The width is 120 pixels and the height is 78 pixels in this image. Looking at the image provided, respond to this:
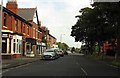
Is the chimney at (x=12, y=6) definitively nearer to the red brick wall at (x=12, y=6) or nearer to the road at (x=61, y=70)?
the red brick wall at (x=12, y=6)

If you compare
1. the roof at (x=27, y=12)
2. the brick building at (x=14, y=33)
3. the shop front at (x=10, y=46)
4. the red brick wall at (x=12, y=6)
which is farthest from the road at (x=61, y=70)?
the roof at (x=27, y=12)

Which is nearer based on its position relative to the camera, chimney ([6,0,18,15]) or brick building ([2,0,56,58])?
brick building ([2,0,56,58])

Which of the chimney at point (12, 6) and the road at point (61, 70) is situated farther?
the chimney at point (12, 6)

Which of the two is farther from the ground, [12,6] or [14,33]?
[12,6]

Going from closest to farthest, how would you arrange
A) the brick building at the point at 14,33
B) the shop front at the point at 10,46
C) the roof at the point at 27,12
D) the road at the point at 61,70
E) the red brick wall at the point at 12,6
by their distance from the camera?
the road at the point at 61,70 → the shop front at the point at 10,46 → the brick building at the point at 14,33 → the red brick wall at the point at 12,6 → the roof at the point at 27,12

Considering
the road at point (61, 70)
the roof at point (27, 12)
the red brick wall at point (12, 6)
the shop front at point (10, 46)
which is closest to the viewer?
the road at point (61, 70)

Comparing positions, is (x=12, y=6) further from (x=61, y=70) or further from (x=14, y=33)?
(x=61, y=70)

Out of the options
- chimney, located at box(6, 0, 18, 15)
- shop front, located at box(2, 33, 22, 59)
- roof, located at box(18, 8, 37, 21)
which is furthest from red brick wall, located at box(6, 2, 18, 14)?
roof, located at box(18, 8, 37, 21)

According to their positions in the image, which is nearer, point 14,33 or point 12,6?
point 14,33

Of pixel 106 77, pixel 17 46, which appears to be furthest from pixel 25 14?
pixel 106 77

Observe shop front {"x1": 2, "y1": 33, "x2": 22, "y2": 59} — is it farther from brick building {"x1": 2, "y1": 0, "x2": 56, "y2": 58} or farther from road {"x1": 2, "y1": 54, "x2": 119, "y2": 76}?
road {"x1": 2, "y1": 54, "x2": 119, "y2": 76}

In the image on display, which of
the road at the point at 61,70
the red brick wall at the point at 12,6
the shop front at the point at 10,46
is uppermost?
the red brick wall at the point at 12,6

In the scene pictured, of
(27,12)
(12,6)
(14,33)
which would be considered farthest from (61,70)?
(27,12)

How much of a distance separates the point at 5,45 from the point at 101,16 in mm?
14021
